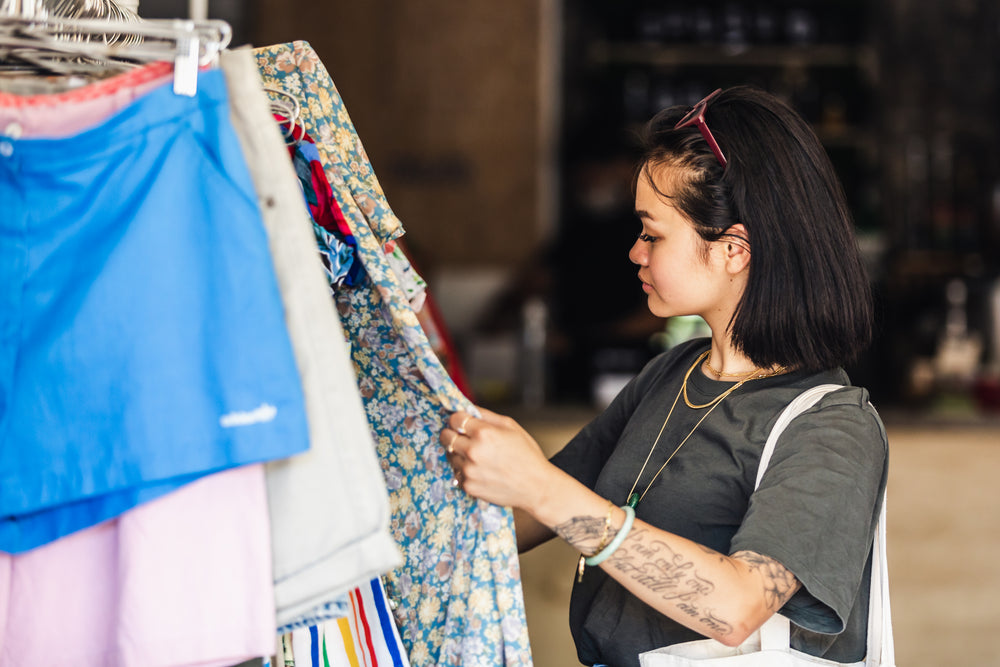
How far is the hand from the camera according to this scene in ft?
4.33

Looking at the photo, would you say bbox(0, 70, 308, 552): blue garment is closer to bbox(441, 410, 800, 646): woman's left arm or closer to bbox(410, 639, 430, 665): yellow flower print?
bbox(441, 410, 800, 646): woman's left arm

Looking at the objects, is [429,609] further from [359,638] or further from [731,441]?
[731,441]

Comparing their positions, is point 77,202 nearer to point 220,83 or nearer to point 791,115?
point 220,83

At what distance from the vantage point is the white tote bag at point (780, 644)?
4.60ft

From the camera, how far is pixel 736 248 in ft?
5.17

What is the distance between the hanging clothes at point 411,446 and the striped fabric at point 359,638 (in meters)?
0.03

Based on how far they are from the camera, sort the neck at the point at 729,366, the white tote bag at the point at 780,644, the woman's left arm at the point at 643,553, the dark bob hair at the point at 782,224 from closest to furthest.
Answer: the woman's left arm at the point at 643,553, the white tote bag at the point at 780,644, the dark bob hair at the point at 782,224, the neck at the point at 729,366

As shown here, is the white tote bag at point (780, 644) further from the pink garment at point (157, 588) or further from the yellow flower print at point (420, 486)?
the pink garment at point (157, 588)

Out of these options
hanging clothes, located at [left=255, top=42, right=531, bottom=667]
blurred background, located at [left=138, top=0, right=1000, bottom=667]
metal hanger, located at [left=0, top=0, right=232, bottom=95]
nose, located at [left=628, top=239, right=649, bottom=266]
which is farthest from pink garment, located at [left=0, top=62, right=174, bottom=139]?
blurred background, located at [left=138, top=0, right=1000, bottom=667]

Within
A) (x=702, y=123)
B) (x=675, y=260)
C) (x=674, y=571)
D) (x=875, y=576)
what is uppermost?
(x=702, y=123)

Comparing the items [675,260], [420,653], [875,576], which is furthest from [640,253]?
[420,653]

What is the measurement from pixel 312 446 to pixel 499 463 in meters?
0.30

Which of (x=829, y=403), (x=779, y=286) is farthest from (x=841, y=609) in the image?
(x=779, y=286)

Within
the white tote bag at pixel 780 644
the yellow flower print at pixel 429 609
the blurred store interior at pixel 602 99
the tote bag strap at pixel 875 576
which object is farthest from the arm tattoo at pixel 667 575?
the blurred store interior at pixel 602 99
